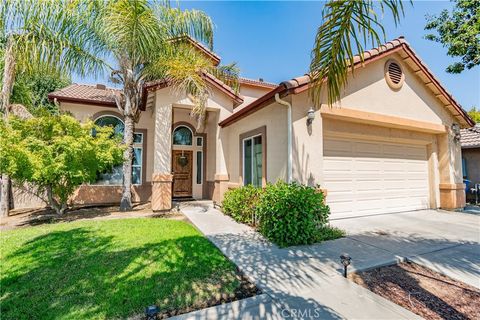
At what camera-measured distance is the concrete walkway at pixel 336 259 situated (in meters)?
3.08

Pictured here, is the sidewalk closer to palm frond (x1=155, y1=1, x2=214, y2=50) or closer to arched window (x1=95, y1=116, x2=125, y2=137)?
palm frond (x1=155, y1=1, x2=214, y2=50)

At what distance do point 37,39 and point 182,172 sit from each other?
835 cm

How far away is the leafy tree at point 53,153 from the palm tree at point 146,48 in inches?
54.6

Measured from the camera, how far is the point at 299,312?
9.87 feet

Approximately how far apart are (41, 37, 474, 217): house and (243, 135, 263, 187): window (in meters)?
0.04

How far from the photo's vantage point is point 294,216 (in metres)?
5.66

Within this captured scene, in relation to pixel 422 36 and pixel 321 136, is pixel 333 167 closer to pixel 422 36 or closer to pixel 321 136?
pixel 321 136

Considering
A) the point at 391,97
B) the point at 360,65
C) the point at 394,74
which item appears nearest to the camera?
the point at 360,65

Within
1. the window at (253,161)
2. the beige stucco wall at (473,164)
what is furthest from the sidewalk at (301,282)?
the beige stucco wall at (473,164)

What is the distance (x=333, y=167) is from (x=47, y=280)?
7.80 m

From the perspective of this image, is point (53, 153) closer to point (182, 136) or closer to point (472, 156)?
point (182, 136)

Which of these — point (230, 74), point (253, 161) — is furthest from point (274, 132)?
point (230, 74)

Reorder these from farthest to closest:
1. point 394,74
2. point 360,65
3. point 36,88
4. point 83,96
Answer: point 36,88, point 83,96, point 394,74, point 360,65

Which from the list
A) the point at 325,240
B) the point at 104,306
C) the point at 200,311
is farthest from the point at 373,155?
the point at 104,306
